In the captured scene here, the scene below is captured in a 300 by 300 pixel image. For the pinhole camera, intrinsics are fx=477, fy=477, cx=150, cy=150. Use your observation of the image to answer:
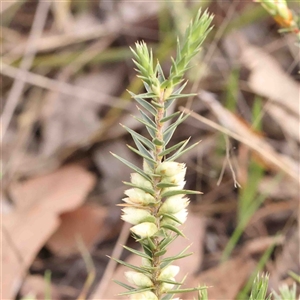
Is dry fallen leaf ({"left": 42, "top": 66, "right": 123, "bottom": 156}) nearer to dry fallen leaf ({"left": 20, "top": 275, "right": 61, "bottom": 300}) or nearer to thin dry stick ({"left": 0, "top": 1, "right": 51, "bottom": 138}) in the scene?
thin dry stick ({"left": 0, "top": 1, "right": 51, "bottom": 138})

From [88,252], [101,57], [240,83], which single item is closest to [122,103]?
[101,57]

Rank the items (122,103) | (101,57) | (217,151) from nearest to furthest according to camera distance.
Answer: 1. (217,151)
2. (122,103)
3. (101,57)

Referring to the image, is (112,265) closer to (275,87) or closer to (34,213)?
(34,213)

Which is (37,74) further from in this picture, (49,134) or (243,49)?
(243,49)

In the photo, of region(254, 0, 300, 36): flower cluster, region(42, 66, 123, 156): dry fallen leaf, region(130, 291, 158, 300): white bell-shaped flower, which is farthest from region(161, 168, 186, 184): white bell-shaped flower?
region(42, 66, 123, 156): dry fallen leaf

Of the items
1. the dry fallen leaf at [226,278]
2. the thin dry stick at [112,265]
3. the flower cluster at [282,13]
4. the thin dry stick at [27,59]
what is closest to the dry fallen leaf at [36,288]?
the thin dry stick at [112,265]

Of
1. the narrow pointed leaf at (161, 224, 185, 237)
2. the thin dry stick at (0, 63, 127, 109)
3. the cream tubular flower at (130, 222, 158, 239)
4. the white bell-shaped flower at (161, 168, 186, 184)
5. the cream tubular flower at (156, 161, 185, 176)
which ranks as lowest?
the cream tubular flower at (130, 222, 158, 239)

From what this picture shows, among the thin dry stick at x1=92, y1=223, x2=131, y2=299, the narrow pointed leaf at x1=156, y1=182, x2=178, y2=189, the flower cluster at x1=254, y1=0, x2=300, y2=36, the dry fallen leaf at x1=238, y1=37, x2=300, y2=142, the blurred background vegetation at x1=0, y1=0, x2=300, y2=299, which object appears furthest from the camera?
the dry fallen leaf at x1=238, y1=37, x2=300, y2=142
